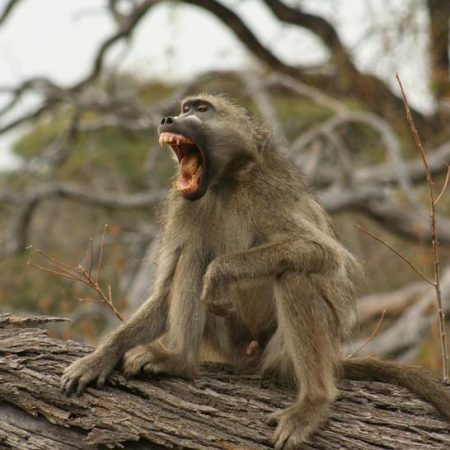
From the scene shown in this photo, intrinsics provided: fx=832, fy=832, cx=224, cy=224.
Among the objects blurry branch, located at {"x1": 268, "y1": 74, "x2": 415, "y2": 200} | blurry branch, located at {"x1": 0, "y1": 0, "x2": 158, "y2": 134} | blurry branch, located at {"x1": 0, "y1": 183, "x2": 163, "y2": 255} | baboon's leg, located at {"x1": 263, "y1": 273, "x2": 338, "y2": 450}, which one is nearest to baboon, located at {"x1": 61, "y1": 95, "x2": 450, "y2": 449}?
baboon's leg, located at {"x1": 263, "y1": 273, "x2": 338, "y2": 450}

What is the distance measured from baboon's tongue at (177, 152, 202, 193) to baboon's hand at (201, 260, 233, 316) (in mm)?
409

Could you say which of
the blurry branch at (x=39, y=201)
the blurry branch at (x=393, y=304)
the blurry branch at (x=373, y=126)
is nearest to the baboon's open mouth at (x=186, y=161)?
the blurry branch at (x=373, y=126)

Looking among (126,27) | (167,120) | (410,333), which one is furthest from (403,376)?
(126,27)

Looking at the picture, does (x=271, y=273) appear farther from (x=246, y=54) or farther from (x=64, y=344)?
(x=246, y=54)

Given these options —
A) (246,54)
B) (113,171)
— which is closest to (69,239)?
(113,171)

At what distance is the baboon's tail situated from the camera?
3779 millimetres

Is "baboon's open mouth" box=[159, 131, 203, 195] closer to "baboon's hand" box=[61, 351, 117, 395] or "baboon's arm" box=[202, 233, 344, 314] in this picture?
"baboon's arm" box=[202, 233, 344, 314]

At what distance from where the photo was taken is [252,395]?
3.74 metres

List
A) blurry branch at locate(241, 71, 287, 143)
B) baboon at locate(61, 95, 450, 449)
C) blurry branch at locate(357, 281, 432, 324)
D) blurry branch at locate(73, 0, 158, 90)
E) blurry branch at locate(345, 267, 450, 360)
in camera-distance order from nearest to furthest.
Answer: baboon at locate(61, 95, 450, 449) < blurry branch at locate(345, 267, 450, 360) < blurry branch at locate(357, 281, 432, 324) < blurry branch at locate(241, 71, 287, 143) < blurry branch at locate(73, 0, 158, 90)

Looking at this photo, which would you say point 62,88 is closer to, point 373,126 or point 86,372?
point 373,126

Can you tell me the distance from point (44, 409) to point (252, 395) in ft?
3.00

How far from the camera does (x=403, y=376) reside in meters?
3.94

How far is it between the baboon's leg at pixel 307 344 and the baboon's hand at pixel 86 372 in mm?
782

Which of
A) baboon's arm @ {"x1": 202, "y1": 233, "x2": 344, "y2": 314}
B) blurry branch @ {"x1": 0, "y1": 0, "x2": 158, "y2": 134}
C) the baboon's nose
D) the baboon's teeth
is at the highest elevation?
blurry branch @ {"x1": 0, "y1": 0, "x2": 158, "y2": 134}
